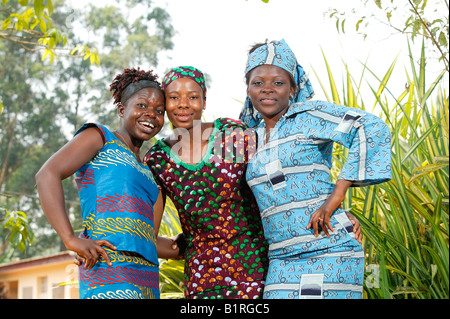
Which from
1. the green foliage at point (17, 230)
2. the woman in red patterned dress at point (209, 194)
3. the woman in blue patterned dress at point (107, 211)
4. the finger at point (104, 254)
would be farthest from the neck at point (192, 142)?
the green foliage at point (17, 230)

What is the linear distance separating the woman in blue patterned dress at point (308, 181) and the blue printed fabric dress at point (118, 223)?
50 centimetres

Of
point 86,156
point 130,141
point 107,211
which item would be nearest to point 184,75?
point 130,141

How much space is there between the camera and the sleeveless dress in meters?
2.38

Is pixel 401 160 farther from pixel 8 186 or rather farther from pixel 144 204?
pixel 8 186

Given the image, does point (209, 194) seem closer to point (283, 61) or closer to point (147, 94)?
point (147, 94)

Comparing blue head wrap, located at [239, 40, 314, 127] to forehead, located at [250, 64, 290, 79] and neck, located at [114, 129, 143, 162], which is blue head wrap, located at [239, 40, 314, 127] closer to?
forehead, located at [250, 64, 290, 79]

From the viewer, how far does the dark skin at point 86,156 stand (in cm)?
202

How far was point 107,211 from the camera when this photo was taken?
7.04ft

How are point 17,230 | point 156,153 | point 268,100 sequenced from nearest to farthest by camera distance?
point 268,100
point 156,153
point 17,230

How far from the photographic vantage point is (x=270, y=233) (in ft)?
7.52

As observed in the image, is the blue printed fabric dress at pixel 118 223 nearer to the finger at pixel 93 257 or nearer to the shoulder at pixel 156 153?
the finger at pixel 93 257

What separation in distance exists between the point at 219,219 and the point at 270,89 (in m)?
0.64

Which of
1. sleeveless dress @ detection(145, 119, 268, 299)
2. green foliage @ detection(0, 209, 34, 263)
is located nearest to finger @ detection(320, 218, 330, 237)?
sleeveless dress @ detection(145, 119, 268, 299)

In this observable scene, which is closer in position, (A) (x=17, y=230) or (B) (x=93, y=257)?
(B) (x=93, y=257)
